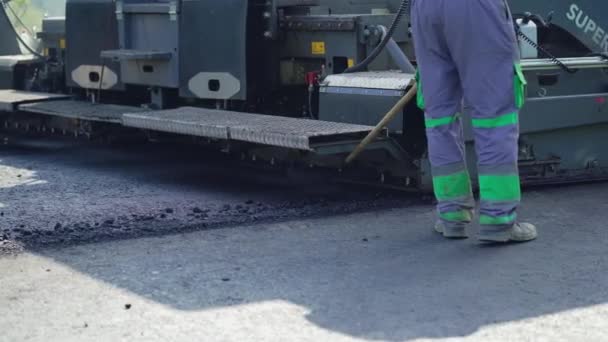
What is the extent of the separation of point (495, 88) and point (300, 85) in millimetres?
2713

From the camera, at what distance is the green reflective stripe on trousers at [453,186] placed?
542 centimetres

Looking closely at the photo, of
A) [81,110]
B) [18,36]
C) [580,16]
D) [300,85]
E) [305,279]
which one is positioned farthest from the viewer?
[18,36]

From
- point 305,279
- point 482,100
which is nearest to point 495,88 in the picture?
point 482,100

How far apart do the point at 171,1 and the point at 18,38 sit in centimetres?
281

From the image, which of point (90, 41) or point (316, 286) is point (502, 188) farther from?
point (90, 41)

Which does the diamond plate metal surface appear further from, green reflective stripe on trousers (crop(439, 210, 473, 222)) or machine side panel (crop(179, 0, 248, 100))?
green reflective stripe on trousers (crop(439, 210, 473, 222))

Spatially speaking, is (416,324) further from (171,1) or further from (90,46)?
(90,46)

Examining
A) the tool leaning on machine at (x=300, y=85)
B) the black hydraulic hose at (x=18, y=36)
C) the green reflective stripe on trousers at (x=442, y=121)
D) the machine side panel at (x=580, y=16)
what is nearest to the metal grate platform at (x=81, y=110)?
the tool leaning on machine at (x=300, y=85)

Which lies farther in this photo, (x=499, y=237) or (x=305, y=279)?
(x=499, y=237)

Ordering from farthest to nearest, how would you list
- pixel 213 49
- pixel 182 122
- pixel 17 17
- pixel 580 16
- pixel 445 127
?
pixel 17 17
pixel 213 49
pixel 580 16
pixel 182 122
pixel 445 127

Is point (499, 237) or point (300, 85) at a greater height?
point (300, 85)

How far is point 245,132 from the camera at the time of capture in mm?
6344

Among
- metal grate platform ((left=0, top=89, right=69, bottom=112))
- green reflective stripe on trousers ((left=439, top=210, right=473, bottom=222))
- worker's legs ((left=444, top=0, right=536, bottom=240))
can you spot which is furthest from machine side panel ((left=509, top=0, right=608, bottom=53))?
metal grate platform ((left=0, top=89, right=69, bottom=112))

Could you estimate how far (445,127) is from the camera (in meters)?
5.42
